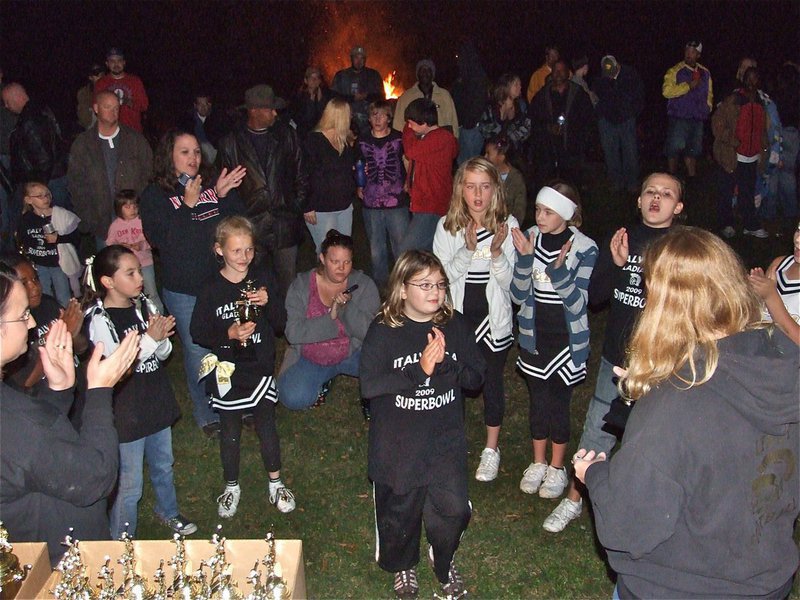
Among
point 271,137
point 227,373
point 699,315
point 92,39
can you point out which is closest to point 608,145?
point 271,137

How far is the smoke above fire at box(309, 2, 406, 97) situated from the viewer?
59.8 feet

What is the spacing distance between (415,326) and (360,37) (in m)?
15.2

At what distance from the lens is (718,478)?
2658mm

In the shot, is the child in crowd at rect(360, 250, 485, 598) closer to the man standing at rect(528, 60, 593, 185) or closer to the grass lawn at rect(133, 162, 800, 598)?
the grass lawn at rect(133, 162, 800, 598)

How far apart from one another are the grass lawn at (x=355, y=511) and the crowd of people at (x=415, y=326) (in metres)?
0.12

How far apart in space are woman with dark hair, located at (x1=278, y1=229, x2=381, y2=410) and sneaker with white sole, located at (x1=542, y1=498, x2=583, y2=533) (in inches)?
70.0

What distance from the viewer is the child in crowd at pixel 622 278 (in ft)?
14.7

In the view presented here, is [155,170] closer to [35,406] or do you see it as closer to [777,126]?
[35,406]

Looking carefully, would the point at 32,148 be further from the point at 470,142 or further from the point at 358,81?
the point at 470,142

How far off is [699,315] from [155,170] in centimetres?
398

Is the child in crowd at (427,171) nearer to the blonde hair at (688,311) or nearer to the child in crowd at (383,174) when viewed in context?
the child in crowd at (383,174)

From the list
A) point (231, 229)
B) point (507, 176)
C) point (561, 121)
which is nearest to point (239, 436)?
point (231, 229)

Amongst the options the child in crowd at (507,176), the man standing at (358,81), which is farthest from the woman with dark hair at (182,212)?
the man standing at (358,81)

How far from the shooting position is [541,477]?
210 inches
